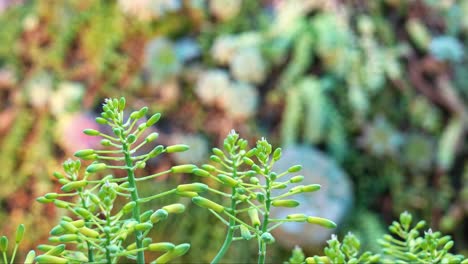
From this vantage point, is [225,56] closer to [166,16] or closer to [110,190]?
[166,16]

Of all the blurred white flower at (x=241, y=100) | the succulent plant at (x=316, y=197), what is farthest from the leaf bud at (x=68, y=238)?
the blurred white flower at (x=241, y=100)

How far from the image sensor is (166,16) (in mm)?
2598

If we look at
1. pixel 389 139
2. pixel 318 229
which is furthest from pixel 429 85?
pixel 318 229

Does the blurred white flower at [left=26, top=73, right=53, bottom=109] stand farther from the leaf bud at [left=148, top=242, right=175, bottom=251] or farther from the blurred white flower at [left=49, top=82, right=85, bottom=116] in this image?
the leaf bud at [left=148, top=242, right=175, bottom=251]

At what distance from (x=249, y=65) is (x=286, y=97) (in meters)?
0.19

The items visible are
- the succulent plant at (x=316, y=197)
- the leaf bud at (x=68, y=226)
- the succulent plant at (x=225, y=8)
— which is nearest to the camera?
the leaf bud at (x=68, y=226)

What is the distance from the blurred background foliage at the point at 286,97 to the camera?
2.33 m

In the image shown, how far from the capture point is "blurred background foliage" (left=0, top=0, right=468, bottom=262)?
233cm

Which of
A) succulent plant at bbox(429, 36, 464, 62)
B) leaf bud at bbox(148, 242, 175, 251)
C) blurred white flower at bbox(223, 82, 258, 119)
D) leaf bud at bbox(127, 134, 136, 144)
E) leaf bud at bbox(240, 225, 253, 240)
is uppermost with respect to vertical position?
succulent plant at bbox(429, 36, 464, 62)

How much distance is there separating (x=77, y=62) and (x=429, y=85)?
1.46m

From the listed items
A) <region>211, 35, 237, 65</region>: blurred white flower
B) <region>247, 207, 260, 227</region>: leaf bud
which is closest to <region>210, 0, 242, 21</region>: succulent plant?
<region>211, 35, 237, 65</region>: blurred white flower

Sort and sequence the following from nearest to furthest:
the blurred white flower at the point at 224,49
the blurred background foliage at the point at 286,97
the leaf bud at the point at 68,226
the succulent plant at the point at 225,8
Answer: the leaf bud at the point at 68,226 < the blurred background foliage at the point at 286,97 < the blurred white flower at the point at 224,49 < the succulent plant at the point at 225,8

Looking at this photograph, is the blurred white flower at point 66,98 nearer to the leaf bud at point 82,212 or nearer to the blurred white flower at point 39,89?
the blurred white flower at point 39,89

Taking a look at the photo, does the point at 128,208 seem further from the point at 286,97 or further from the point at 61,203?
the point at 286,97
